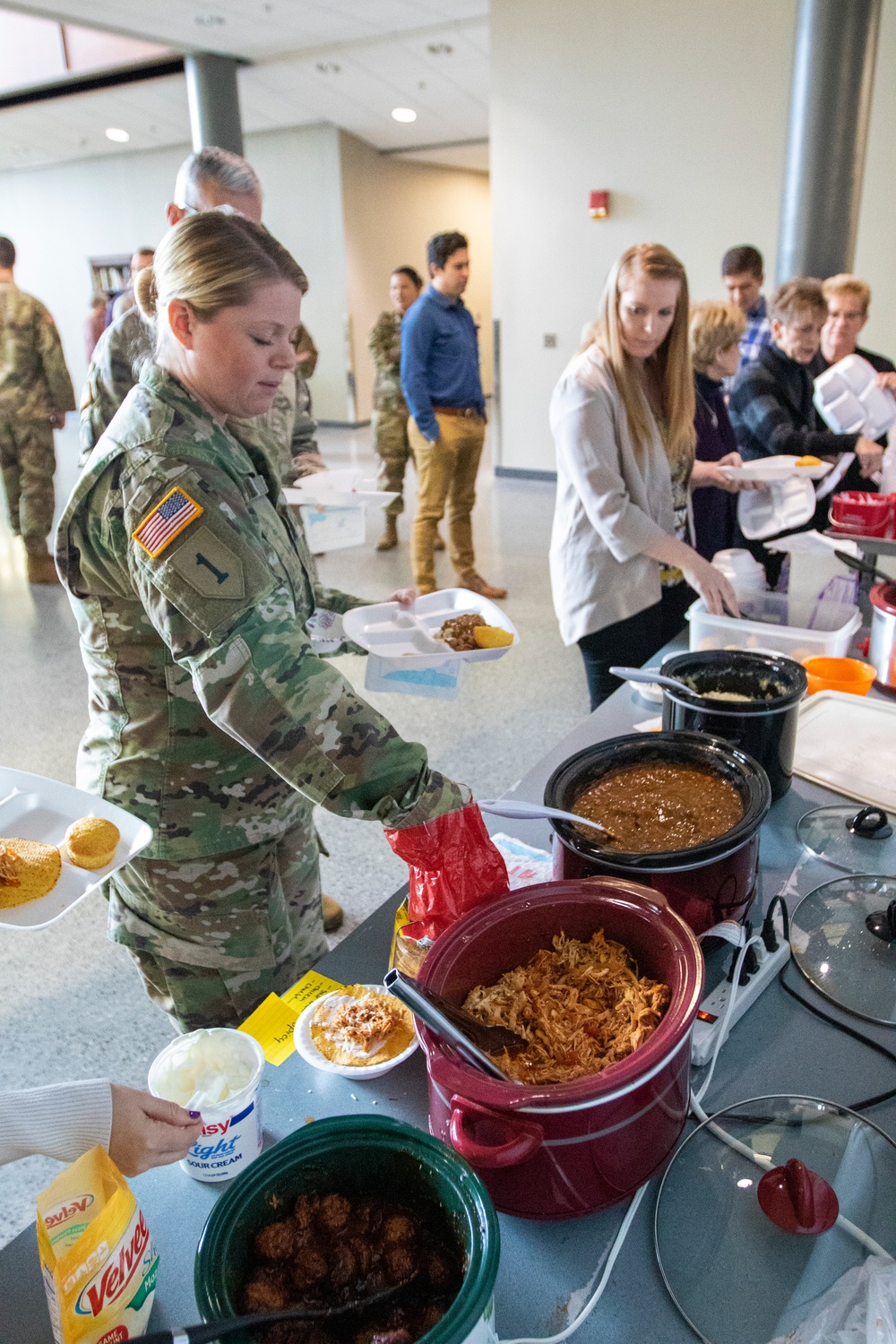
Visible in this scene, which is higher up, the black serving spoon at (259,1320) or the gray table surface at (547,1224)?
the black serving spoon at (259,1320)

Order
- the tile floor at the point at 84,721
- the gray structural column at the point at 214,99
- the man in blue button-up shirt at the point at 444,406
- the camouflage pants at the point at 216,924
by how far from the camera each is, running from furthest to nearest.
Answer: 1. the gray structural column at the point at 214,99
2. the man in blue button-up shirt at the point at 444,406
3. the tile floor at the point at 84,721
4. the camouflage pants at the point at 216,924

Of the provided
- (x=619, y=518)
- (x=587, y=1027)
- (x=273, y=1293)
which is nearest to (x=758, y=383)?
(x=619, y=518)

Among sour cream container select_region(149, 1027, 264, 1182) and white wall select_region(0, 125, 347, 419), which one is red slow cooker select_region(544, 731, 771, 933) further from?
white wall select_region(0, 125, 347, 419)

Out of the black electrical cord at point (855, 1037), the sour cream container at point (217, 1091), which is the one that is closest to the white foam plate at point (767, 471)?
the black electrical cord at point (855, 1037)

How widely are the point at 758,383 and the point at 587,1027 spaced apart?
2.71 meters

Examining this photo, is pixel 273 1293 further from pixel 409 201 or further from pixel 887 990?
pixel 409 201

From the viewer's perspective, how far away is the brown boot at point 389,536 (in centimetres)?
530

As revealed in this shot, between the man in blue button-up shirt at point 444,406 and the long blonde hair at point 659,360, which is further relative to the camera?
the man in blue button-up shirt at point 444,406

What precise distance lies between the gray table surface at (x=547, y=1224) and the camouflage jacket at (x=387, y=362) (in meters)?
4.50

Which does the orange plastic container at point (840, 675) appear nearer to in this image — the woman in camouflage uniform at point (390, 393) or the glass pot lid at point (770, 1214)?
the glass pot lid at point (770, 1214)

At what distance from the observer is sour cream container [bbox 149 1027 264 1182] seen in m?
0.76

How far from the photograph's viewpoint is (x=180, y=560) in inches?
33.5

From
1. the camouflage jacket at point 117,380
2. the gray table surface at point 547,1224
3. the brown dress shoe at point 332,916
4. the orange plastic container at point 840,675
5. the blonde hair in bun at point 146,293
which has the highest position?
the blonde hair in bun at point 146,293

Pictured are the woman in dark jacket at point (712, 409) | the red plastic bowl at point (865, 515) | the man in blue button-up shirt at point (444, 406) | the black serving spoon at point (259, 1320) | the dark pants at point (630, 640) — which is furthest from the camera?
the man in blue button-up shirt at point (444, 406)
